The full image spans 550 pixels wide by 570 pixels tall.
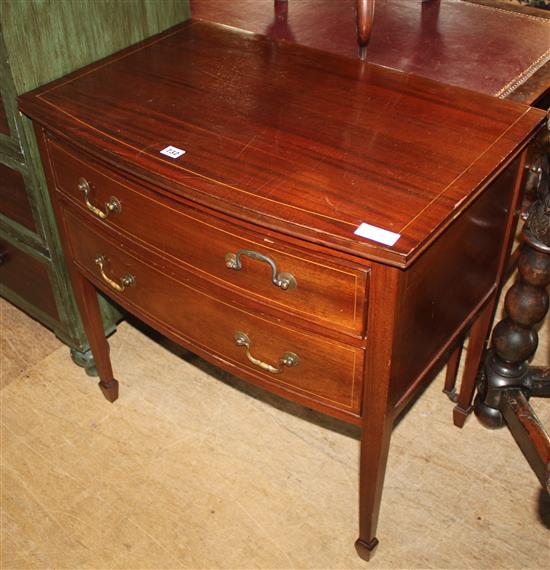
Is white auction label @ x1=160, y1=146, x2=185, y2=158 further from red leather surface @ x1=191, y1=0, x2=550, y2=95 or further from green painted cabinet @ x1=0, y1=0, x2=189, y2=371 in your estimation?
red leather surface @ x1=191, y1=0, x2=550, y2=95

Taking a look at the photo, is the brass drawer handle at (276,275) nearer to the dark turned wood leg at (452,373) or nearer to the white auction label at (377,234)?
the white auction label at (377,234)

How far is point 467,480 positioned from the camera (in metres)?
1.84

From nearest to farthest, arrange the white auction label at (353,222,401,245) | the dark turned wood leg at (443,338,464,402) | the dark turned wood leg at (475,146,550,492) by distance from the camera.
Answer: the white auction label at (353,222,401,245) → the dark turned wood leg at (475,146,550,492) → the dark turned wood leg at (443,338,464,402)

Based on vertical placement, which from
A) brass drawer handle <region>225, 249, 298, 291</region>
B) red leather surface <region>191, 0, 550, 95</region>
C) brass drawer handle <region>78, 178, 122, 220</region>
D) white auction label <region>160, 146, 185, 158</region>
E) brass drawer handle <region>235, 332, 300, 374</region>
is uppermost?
white auction label <region>160, 146, 185, 158</region>

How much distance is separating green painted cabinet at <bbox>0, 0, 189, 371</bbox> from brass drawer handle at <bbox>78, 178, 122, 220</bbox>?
0.23 meters

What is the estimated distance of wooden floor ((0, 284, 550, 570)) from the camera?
1714 millimetres

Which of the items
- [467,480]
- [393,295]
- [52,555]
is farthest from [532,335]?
[52,555]

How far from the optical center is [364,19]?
1649mm

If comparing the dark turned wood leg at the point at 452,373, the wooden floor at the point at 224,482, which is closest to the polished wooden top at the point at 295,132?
the dark turned wood leg at the point at 452,373

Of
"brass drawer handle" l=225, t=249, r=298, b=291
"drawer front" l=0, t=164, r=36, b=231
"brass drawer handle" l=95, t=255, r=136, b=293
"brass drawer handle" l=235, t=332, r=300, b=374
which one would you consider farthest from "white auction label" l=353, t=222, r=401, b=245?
"drawer front" l=0, t=164, r=36, b=231

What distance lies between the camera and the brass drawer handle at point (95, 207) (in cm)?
151

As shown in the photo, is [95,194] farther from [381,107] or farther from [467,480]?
[467,480]

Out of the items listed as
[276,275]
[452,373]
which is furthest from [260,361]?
[452,373]

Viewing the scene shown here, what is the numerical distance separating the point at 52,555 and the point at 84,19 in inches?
43.2
